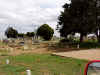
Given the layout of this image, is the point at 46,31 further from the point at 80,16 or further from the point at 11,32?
the point at 11,32

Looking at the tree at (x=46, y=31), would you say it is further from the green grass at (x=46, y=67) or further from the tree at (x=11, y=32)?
the green grass at (x=46, y=67)

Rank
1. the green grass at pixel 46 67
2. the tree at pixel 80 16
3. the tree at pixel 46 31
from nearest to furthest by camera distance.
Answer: the green grass at pixel 46 67 < the tree at pixel 80 16 < the tree at pixel 46 31

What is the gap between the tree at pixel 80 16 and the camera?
24.9 m

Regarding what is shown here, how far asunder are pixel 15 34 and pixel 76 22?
53914 millimetres

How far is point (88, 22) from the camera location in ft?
81.0

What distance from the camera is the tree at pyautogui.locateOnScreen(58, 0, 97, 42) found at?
24.9 metres

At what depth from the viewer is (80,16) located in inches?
1026

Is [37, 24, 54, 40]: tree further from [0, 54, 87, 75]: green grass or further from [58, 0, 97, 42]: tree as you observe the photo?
[0, 54, 87, 75]: green grass

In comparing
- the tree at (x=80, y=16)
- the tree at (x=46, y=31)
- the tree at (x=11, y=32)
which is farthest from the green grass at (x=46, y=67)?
the tree at (x=11, y=32)

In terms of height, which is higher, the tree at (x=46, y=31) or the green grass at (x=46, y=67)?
the tree at (x=46, y=31)

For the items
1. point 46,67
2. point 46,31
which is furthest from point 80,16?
point 46,31

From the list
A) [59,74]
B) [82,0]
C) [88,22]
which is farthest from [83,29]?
[59,74]

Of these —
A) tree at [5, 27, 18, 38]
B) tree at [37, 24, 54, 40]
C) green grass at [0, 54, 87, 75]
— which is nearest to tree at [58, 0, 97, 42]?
green grass at [0, 54, 87, 75]

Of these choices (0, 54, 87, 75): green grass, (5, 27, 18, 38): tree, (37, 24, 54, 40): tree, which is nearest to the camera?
(0, 54, 87, 75): green grass
